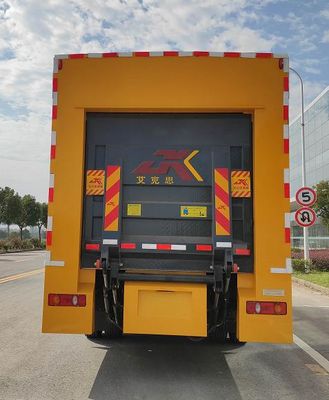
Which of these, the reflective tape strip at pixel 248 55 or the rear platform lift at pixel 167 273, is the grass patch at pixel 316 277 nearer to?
the rear platform lift at pixel 167 273

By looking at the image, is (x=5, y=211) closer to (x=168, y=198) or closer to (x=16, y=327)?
(x=16, y=327)

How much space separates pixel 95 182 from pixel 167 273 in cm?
120

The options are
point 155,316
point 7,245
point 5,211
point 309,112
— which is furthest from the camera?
point 309,112

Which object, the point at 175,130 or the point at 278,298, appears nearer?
the point at 278,298

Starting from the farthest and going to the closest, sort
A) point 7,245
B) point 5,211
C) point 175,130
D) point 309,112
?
point 309,112, point 5,211, point 7,245, point 175,130

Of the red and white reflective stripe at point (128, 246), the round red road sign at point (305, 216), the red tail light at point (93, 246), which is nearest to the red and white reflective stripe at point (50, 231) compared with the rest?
the red tail light at point (93, 246)

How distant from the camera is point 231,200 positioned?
4.61 m

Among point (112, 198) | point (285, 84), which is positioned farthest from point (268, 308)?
point (285, 84)

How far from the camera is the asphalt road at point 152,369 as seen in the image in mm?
4570

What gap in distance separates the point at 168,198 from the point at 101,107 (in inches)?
46.2

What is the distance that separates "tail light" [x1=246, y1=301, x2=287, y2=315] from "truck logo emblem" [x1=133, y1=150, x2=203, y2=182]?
54.1 inches

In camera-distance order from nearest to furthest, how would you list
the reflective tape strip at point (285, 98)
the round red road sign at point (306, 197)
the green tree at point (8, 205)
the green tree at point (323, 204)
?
1. the reflective tape strip at point (285, 98)
2. the round red road sign at point (306, 197)
3. the green tree at point (323, 204)
4. the green tree at point (8, 205)

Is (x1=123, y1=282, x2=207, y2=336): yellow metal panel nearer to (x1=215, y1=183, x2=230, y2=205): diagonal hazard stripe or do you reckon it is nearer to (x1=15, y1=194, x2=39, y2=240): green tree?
(x1=215, y1=183, x2=230, y2=205): diagonal hazard stripe

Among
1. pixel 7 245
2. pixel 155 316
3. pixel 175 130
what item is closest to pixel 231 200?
pixel 175 130
